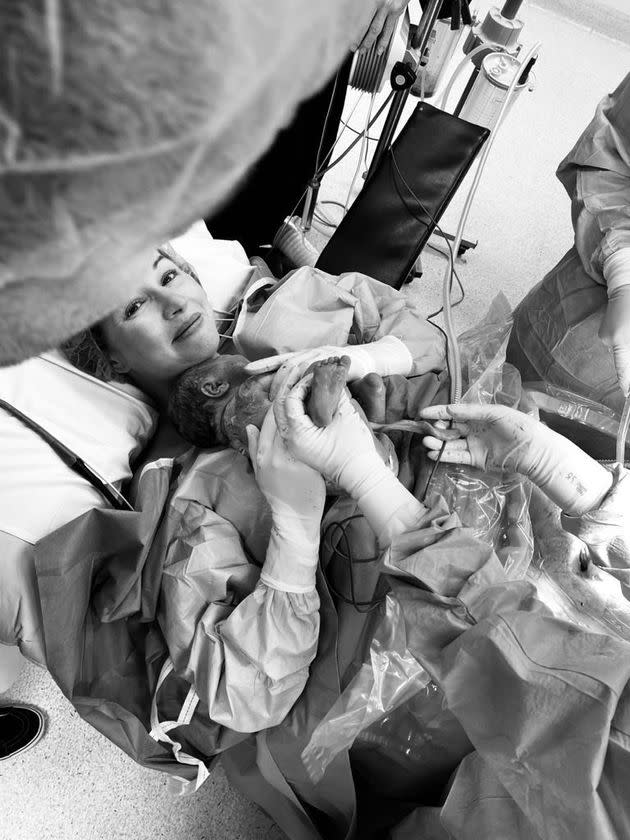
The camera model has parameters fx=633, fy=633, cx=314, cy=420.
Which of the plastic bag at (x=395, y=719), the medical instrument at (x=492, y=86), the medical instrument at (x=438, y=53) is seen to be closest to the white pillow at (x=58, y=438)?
the plastic bag at (x=395, y=719)

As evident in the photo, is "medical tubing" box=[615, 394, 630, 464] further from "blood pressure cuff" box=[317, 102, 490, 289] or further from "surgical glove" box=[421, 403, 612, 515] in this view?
"blood pressure cuff" box=[317, 102, 490, 289]

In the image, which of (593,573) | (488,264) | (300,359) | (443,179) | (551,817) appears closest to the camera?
(551,817)

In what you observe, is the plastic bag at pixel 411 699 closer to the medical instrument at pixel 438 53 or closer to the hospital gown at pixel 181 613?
the hospital gown at pixel 181 613

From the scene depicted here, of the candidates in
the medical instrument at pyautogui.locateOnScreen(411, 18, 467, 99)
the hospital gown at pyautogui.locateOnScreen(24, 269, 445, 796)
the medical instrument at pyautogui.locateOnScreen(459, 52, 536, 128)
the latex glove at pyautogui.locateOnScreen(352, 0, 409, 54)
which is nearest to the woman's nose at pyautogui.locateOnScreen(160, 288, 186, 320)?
the hospital gown at pyautogui.locateOnScreen(24, 269, 445, 796)

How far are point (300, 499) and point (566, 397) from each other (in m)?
0.67

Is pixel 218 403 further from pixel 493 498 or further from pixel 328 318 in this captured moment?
pixel 493 498

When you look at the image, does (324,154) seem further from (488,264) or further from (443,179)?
(488,264)

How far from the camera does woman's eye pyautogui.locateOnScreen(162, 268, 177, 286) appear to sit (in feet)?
4.43

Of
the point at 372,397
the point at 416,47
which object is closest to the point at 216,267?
the point at 372,397

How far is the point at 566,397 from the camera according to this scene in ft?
4.52

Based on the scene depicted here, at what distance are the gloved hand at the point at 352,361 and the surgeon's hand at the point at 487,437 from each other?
0.65 ft

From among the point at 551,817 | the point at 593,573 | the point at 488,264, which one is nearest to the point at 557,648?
the point at 551,817

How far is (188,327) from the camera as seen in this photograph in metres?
1.32

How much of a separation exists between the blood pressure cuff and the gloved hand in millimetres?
415
